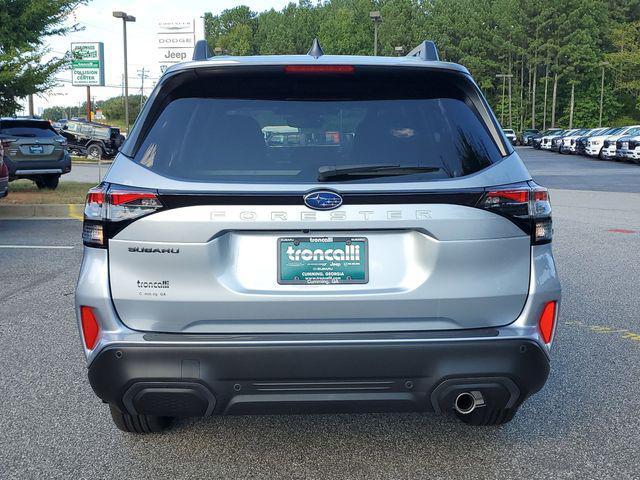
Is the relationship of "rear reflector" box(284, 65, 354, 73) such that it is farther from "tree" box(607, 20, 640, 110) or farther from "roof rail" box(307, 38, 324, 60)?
"tree" box(607, 20, 640, 110)

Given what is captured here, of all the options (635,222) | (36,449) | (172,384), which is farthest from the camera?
(635,222)

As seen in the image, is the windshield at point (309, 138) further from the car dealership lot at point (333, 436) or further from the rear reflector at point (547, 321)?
the car dealership lot at point (333, 436)

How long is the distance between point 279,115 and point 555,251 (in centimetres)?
687

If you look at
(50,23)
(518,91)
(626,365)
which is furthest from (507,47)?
(626,365)

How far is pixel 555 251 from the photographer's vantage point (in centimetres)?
922

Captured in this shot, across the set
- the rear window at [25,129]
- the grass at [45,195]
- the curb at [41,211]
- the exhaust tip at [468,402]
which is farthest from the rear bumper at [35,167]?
the exhaust tip at [468,402]

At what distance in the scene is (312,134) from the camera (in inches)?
121

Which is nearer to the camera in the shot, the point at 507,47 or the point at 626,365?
the point at 626,365

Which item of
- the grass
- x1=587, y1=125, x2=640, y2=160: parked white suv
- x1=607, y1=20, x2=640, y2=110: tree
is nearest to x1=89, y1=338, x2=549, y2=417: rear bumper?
the grass

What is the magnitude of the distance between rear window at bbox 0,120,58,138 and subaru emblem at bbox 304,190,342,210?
1516 cm

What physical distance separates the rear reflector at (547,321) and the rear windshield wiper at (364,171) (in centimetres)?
74

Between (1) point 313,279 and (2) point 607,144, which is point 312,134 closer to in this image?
(1) point 313,279

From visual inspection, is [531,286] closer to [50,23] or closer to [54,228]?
[54,228]

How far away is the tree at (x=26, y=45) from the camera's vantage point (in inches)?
596
